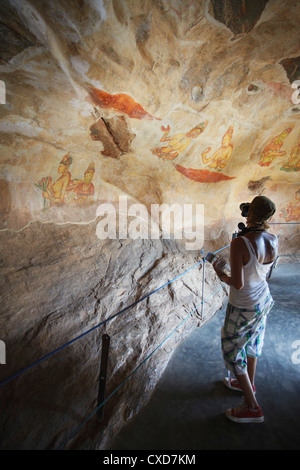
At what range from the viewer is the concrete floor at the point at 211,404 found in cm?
180

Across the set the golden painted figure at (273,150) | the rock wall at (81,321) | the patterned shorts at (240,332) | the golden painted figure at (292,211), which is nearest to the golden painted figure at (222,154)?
the golden painted figure at (273,150)

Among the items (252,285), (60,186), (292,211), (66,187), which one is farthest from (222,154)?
(252,285)

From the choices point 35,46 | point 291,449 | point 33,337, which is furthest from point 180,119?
point 291,449

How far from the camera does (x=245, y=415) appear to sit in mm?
1894

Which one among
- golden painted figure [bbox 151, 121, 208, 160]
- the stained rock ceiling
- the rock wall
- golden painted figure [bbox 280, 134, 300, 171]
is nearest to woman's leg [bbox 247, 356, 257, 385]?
the rock wall

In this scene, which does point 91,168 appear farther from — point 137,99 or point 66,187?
point 137,99

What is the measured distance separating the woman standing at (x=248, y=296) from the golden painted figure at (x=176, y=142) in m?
3.49

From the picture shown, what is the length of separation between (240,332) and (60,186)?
13.8ft

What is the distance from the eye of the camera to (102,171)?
518 centimetres

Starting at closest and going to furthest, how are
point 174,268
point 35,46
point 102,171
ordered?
point 35,46 < point 174,268 < point 102,171

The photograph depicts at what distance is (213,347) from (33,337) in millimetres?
2347

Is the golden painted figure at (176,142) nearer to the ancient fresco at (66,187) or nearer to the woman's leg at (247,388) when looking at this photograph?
the ancient fresco at (66,187)

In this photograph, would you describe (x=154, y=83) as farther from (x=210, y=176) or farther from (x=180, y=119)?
(x=210, y=176)
